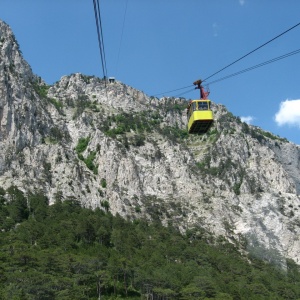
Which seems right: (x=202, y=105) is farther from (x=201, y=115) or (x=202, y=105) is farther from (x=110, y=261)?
(x=110, y=261)

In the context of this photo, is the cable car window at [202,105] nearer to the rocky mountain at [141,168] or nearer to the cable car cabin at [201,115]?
the cable car cabin at [201,115]

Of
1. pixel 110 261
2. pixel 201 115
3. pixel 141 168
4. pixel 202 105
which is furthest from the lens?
pixel 141 168

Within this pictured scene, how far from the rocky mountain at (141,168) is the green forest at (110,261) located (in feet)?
29.5

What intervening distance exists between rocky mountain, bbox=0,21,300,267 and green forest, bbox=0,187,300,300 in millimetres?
8987

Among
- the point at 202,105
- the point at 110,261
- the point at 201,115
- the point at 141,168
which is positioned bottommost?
the point at 110,261

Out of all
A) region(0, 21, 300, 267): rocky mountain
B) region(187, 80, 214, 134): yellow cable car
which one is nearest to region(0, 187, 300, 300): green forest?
region(0, 21, 300, 267): rocky mountain

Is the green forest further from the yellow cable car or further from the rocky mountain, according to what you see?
the yellow cable car

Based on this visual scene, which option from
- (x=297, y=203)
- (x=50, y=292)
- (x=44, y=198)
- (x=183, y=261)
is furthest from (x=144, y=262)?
(x=297, y=203)

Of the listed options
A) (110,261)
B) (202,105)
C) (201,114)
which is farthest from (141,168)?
(201,114)

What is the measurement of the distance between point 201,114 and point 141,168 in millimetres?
111288

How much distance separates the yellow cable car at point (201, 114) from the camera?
39.2 meters

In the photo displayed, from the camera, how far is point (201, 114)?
3944 cm

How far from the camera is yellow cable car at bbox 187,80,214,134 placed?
39.2 m

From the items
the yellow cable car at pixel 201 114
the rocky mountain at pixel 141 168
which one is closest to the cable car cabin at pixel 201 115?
the yellow cable car at pixel 201 114
